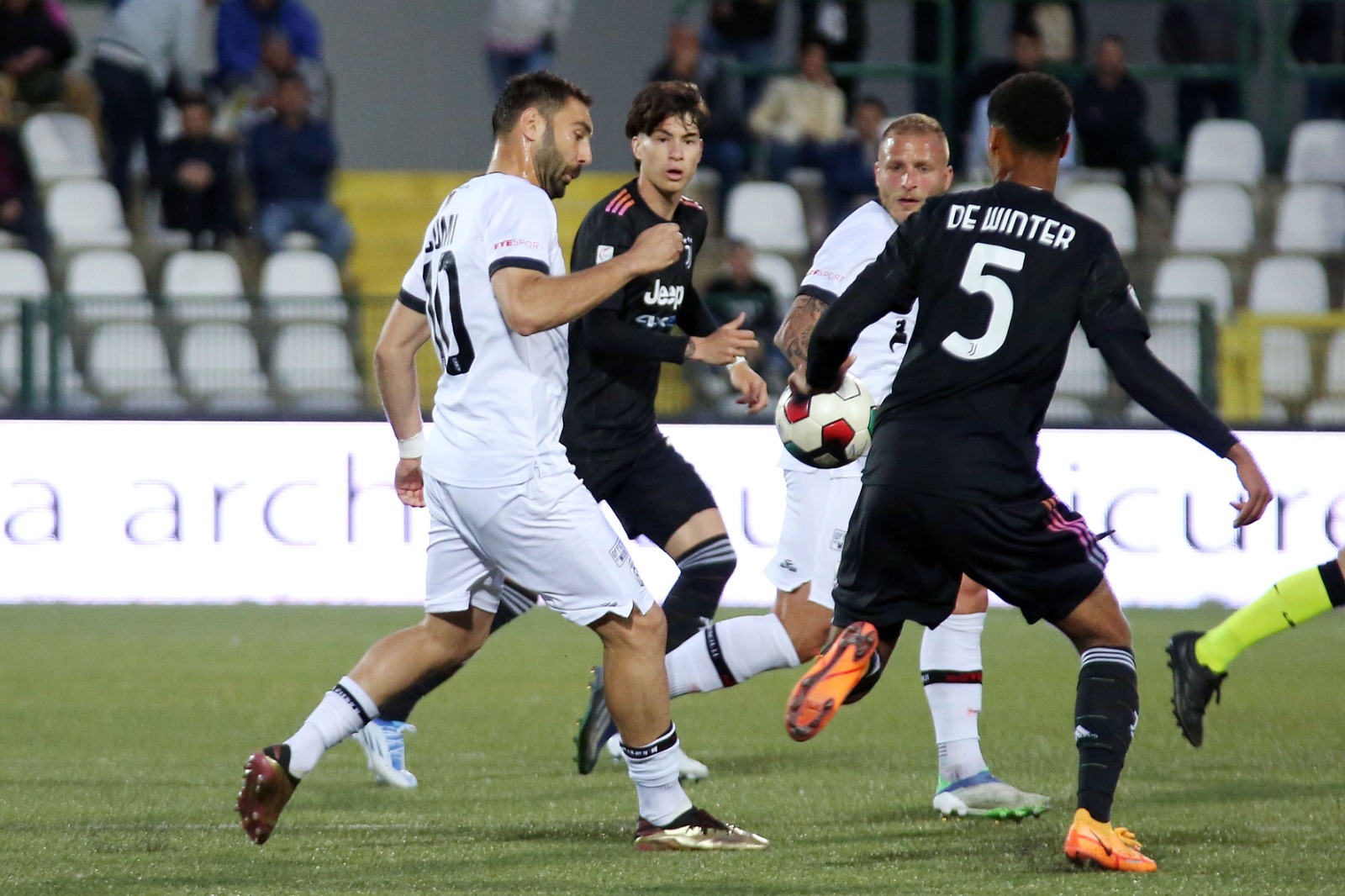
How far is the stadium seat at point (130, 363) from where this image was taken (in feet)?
40.7

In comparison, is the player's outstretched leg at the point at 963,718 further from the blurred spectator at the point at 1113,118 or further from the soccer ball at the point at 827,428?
the blurred spectator at the point at 1113,118

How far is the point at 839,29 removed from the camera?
16625 millimetres

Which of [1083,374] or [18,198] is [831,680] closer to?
[1083,374]

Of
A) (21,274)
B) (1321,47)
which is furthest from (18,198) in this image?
(1321,47)

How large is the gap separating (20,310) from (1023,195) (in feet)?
30.4

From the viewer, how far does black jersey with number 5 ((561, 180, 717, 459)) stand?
19.9ft

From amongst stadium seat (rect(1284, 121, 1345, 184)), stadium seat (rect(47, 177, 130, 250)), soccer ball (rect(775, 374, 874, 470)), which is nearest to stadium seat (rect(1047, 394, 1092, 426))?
stadium seat (rect(1284, 121, 1345, 184))

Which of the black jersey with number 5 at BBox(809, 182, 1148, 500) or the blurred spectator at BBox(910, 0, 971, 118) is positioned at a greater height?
the blurred spectator at BBox(910, 0, 971, 118)

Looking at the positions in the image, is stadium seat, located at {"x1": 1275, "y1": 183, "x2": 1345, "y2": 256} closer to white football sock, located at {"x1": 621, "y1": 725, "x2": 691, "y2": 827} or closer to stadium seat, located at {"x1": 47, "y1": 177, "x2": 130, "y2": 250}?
stadium seat, located at {"x1": 47, "y1": 177, "x2": 130, "y2": 250}

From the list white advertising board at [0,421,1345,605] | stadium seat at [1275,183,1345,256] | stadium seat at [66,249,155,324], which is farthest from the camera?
stadium seat at [1275,183,1345,256]

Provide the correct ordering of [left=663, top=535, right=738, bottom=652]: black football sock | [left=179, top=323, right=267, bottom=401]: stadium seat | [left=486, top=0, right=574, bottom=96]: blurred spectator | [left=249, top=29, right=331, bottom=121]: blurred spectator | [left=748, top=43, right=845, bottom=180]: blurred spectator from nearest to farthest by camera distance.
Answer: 1. [left=663, top=535, right=738, bottom=652]: black football sock
2. [left=179, top=323, right=267, bottom=401]: stadium seat
3. [left=249, top=29, right=331, bottom=121]: blurred spectator
4. [left=748, top=43, right=845, bottom=180]: blurred spectator
5. [left=486, top=0, right=574, bottom=96]: blurred spectator

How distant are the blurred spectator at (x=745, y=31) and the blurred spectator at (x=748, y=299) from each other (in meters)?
2.83

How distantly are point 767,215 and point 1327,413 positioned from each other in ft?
17.1

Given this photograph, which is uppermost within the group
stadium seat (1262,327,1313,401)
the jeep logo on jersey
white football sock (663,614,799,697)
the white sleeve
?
the white sleeve
